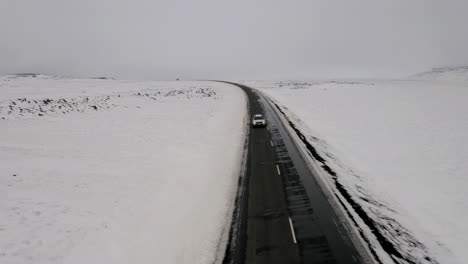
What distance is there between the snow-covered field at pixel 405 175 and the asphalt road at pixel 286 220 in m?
1.36

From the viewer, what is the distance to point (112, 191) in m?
15.8

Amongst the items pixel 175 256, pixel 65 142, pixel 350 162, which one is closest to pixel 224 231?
pixel 175 256

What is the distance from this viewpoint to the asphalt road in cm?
1119

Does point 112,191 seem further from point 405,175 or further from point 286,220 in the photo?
point 405,175

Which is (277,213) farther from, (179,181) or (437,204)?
(437,204)

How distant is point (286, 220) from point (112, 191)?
9.33 metres

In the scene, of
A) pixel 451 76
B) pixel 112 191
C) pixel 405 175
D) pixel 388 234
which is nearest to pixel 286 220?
pixel 388 234

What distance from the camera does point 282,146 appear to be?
25.2 meters

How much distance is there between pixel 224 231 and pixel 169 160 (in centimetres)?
954

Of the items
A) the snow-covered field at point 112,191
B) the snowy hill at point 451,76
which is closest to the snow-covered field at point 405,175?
the snow-covered field at point 112,191

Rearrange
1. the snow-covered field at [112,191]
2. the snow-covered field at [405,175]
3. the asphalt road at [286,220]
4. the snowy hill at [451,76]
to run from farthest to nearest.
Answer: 1. the snowy hill at [451,76]
2. the snow-covered field at [405,175]
3. the snow-covered field at [112,191]
4. the asphalt road at [286,220]

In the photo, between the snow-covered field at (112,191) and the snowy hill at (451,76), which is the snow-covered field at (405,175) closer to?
the snow-covered field at (112,191)

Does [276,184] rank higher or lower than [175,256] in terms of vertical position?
higher

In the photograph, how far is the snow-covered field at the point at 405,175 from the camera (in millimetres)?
12156
